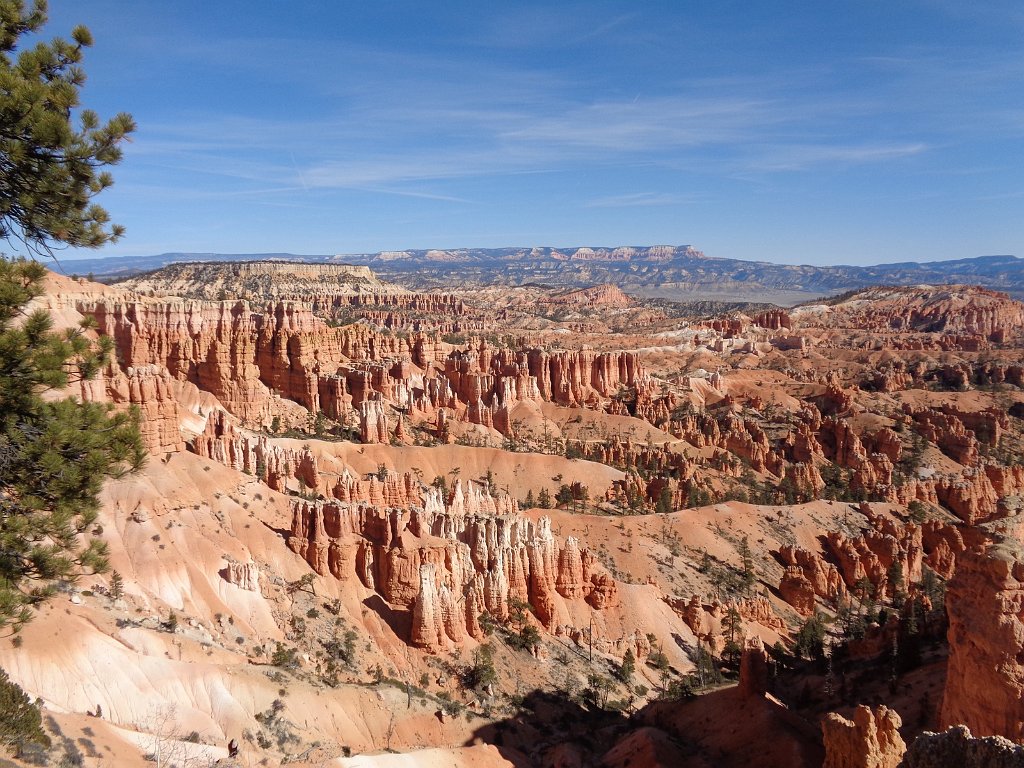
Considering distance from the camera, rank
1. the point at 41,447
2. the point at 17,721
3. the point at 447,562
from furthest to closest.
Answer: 1. the point at 447,562
2. the point at 17,721
3. the point at 41,447

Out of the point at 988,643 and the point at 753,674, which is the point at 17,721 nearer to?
the point at 988,643

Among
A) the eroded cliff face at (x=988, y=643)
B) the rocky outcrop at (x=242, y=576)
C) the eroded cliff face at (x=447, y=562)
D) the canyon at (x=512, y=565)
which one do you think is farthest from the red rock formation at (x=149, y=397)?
the eroded cliff face at (x=988, y=643)

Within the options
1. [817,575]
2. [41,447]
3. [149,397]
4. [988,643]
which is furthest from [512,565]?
[41,447]

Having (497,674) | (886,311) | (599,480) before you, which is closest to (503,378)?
(599,480)

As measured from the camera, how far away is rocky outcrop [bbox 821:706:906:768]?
16.5 metres

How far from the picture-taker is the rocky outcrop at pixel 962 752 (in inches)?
370

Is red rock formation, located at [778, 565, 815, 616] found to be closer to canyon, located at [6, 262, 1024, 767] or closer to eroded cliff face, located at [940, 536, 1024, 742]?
canyon, located at [6, 262, 1024, 767]

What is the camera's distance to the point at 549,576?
3722 centimetres

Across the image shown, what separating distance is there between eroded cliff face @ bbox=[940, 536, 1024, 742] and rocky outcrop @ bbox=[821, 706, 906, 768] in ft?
5.95

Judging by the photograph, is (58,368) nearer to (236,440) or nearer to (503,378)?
(236,440)

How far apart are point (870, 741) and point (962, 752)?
7.76m

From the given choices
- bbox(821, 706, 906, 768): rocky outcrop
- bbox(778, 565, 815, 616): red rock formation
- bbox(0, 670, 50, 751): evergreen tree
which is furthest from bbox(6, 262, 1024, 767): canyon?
bbox(0, 670, 50, 751): evergreen tree

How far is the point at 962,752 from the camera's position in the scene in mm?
9859

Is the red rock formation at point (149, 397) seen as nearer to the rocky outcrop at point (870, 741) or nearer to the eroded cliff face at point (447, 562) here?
the eroded cliff face at point (447, 562)
